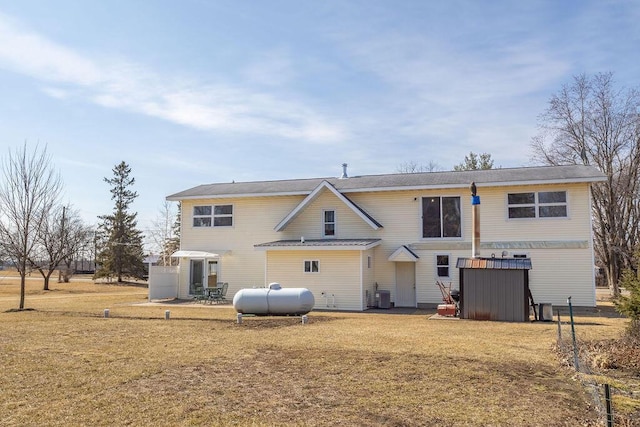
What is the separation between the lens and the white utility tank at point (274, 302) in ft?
56.4

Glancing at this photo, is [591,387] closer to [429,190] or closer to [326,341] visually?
[326,341]

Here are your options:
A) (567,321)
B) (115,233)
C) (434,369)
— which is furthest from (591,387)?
(115,233)

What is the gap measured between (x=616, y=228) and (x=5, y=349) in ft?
107

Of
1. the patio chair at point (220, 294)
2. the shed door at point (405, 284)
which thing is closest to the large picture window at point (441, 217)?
the shed door at point (405, 284)

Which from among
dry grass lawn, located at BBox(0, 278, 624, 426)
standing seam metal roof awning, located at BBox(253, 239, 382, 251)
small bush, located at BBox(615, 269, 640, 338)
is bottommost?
dry grass lawn, located at BBox(0, 278, 624, 426)

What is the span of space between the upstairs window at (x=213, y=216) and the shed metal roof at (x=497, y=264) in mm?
13389

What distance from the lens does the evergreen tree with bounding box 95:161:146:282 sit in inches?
1879

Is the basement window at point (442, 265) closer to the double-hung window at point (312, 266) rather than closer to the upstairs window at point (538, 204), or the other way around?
the upstairs window at point (538, 204)

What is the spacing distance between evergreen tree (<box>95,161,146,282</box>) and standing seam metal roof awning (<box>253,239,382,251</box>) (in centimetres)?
2939

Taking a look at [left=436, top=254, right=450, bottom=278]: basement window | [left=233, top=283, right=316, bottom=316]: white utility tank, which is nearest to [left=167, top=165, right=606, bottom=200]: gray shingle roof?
[left=436, top=254, right=450, bottom=278]: basement window

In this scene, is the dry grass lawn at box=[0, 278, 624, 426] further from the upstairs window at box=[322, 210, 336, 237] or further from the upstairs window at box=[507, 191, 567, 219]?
the upstairs window at box=[322, 210, 336, 237]

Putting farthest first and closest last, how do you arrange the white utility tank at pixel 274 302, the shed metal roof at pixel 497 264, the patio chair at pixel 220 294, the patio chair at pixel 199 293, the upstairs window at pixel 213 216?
1. the upstairs window at pixel 213 216
2. the patio chair at pixel 199 293
3. the patio chair at pixel 220 294
4. the white utility tank at pixel 274 302
5. the shed metal roof at pixel 497 264

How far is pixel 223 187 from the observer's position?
92.2 ft

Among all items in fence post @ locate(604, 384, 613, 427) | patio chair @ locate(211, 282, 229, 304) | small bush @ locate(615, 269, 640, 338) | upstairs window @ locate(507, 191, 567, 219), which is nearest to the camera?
fence post @ locate(604, 384, 613, 427)
